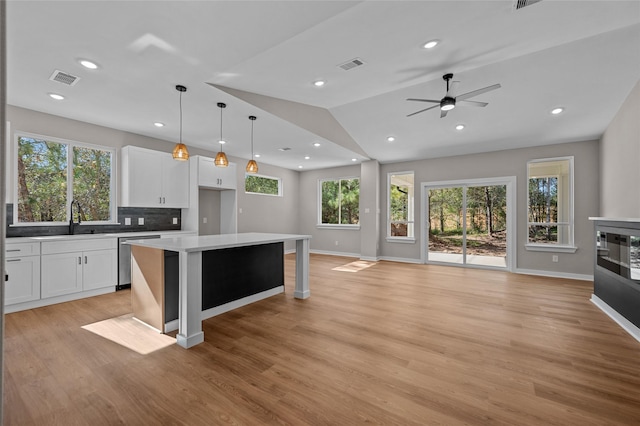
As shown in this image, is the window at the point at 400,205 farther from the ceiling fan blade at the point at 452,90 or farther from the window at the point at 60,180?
the window at the point at 60,180

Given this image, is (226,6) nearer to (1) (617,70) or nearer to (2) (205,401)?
(2) (205,401)

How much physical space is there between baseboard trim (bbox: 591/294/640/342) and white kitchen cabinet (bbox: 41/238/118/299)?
6.50 metres

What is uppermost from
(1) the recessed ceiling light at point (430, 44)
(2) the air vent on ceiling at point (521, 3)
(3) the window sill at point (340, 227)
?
(2) the air vent on ceiling at point (521, 3)

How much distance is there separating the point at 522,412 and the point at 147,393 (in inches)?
95.9

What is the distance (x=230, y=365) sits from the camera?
7.43 ft

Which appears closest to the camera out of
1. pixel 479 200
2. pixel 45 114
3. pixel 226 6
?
pixel 226 6

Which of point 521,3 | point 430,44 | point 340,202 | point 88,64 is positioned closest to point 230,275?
point 88,64

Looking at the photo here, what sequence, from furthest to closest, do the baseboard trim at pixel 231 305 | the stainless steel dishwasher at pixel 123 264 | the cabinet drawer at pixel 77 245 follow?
1. the stainless steel dishwasher at pixel 123 264
2. the cabinet drawer at pixel 77 245
3. the baseboard trim at pixel 231 305

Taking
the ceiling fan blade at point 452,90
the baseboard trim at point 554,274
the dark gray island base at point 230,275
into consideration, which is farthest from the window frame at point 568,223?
the dark gray island base at point 230,275

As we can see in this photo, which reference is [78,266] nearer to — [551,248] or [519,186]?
[519,186]

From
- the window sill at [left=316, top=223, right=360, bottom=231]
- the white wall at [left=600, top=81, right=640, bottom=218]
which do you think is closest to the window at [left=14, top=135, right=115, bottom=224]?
the window sill at [left=316, top=223, right=360, bottom=231]

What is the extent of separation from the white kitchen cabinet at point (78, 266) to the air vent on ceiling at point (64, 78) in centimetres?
205

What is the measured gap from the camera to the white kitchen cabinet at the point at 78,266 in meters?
3.69

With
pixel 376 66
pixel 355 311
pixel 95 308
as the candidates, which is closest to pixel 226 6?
pixel 376 66
